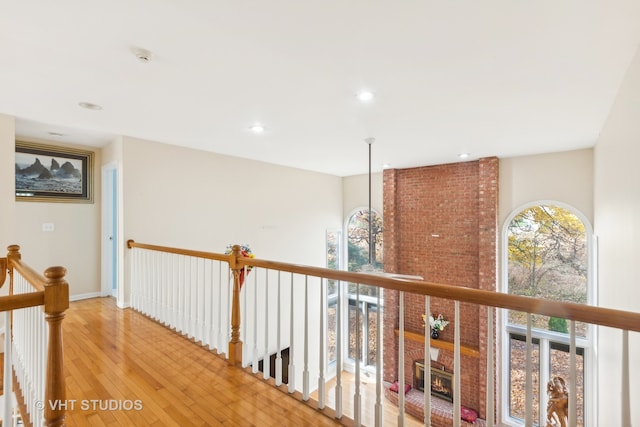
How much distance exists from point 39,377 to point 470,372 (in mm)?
6177

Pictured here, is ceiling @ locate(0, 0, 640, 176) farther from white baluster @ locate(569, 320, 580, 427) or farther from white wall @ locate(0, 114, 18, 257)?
white baluster @ locate(569, 320, 580, 427)

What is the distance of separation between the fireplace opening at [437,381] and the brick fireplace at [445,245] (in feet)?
0.35

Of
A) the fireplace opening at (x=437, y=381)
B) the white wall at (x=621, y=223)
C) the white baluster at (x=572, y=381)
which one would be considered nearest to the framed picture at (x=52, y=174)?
the white baluster at (x=572, y=381)

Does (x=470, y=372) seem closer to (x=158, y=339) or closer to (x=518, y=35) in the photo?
(x=158, y=339)

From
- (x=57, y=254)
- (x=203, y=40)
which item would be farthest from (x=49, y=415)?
(x=57, y=254)

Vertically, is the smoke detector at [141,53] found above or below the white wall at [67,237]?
above

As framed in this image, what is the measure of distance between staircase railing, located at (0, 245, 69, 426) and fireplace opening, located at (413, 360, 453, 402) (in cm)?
588

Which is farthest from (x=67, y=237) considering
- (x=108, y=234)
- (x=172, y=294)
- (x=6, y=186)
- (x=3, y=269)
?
(x=172, y=294)

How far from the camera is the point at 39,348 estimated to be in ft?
4.76

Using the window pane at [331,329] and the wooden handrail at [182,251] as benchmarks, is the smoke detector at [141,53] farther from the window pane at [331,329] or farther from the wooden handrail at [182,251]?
the window pane at [331,329]

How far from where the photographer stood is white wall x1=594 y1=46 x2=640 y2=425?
82.3 inches

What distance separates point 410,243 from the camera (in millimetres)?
6637

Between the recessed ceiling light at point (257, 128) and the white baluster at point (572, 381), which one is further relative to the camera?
the recessed ceiling light at point (257, 128)

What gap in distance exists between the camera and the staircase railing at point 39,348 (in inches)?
45.8
